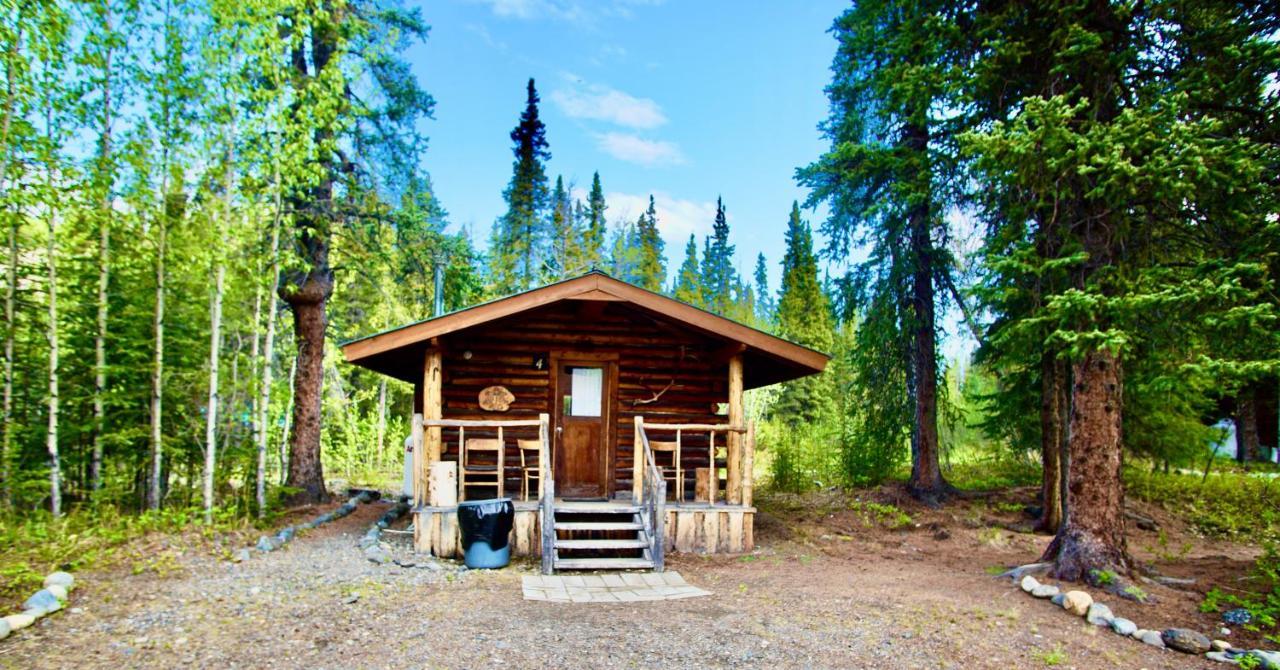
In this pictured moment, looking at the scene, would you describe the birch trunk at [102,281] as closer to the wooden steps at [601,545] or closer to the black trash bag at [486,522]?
the black trash bag at [486,522]

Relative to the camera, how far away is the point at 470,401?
10633mm

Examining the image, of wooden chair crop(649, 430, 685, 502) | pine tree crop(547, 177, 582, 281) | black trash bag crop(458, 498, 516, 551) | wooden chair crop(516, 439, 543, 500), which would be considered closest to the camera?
black trash bag crop(458, 498, 516, 551)

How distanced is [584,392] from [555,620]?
5438mm

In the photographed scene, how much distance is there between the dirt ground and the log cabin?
1.05 meters

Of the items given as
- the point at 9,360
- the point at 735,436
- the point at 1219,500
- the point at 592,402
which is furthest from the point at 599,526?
the point at 1219,500

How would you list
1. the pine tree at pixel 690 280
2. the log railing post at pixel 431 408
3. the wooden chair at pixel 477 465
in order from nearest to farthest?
1. the log railing post at pixel 431 408
2. the wooden chair at pixel 477 465
3. the pine tree at pixel 690 280

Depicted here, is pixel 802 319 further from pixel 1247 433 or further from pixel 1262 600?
pixel 1262 600

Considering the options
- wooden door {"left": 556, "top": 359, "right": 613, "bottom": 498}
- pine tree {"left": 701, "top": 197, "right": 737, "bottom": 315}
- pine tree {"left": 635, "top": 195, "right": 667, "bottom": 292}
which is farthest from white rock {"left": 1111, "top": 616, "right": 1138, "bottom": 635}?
pine tree {"left": 701, "top": 197, "right": 737, "bottom": 315}

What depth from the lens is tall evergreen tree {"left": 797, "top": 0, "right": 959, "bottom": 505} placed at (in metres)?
11.9

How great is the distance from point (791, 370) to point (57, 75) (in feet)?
33.4

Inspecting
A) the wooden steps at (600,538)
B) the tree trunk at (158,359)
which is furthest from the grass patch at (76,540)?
the wooden steps at (600,538)

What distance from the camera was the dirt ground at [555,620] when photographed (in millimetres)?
4781

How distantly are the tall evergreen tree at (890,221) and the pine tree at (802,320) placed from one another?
31.0 ft

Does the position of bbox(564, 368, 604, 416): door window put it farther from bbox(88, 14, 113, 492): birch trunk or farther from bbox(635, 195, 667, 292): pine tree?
bbox(635, 195, 667, 292): pine tree
